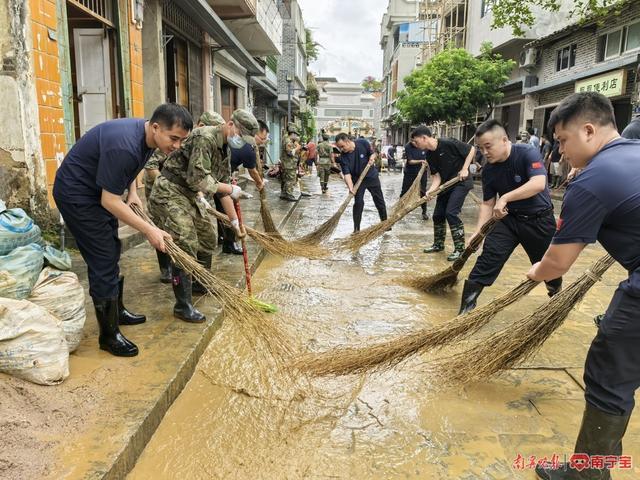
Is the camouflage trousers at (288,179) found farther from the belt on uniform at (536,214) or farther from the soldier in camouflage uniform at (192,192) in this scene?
the belt on uniform at (536,214)

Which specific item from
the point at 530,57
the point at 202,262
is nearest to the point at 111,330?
the point at 202,262

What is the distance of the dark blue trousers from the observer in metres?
2.74

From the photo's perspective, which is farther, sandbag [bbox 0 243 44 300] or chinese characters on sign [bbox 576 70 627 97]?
chinese characters on sign [bbox 576 70 627 97]

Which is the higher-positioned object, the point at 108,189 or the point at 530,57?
the point at 530,57

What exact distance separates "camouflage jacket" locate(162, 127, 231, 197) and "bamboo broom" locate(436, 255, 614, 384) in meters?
2.05

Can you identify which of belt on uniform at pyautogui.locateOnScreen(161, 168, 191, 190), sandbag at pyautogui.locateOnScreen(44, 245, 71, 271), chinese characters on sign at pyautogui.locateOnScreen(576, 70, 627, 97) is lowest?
sandbag at pyautogui.locateOnScreen(44, 245, 71, 271)

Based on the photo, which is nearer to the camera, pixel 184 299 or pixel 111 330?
pixel 111 330

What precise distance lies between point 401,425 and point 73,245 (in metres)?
3.91

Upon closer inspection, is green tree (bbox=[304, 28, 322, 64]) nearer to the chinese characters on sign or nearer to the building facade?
the chinese characters on sign

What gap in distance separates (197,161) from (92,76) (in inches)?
152

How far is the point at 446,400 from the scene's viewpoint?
8.89ft

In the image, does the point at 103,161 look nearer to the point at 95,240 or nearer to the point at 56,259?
the point at 95,240

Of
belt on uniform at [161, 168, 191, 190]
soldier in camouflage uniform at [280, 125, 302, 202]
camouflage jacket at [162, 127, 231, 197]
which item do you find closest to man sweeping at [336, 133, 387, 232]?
camouflage jacket at [162, 127, 231, 197]

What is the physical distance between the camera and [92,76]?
21.0 feet
